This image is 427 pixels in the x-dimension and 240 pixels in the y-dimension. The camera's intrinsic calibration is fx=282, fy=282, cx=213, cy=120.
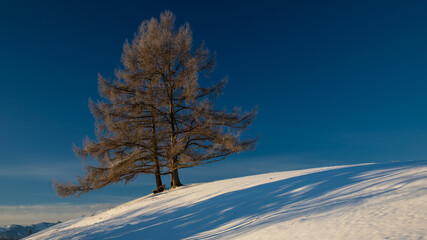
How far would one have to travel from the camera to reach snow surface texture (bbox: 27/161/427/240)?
14.0ft

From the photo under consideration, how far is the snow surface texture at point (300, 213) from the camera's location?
4258 mm

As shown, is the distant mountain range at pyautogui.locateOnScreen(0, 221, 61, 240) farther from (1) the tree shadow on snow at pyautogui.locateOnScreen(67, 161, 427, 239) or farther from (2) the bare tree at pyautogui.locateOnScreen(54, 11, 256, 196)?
(1) the tree shadow on snow at pyautogui.locateOnScreen(67, 161, 427, 239)

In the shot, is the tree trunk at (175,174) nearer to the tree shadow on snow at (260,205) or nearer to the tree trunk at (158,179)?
the tree trunk at (158,179)

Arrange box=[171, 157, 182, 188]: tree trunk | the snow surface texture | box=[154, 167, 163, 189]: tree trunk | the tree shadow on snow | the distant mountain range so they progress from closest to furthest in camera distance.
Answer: the snow surface texture
the tree shadow on snow
box=[171, 157, 182, 188]: tree trunk
box=[154, 167, 163, 189]: tree trunk
the distant mountain range

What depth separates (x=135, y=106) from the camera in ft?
48.7

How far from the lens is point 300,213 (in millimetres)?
5434

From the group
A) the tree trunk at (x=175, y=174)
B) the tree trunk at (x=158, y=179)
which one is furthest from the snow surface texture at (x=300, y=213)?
the tree trunk at (x=158, y=179)

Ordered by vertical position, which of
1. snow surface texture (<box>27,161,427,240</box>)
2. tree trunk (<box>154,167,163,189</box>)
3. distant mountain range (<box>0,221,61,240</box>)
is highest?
tree trunk (<box>154,167,163,189</box>)

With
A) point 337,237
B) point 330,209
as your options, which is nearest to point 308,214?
point 330,209

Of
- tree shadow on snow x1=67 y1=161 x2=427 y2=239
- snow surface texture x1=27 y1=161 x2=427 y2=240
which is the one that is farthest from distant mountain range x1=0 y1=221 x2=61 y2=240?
tree shadow on snow x1=67 y1=161 x2=427 y2=239

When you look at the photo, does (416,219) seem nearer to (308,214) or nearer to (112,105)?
(308,214)

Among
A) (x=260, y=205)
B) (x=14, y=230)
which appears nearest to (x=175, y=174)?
(x=260, y=205)

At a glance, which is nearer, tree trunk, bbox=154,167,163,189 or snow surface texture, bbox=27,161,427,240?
snow surface texture, bbox=27,161,427,240

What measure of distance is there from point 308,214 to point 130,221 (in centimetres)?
577
